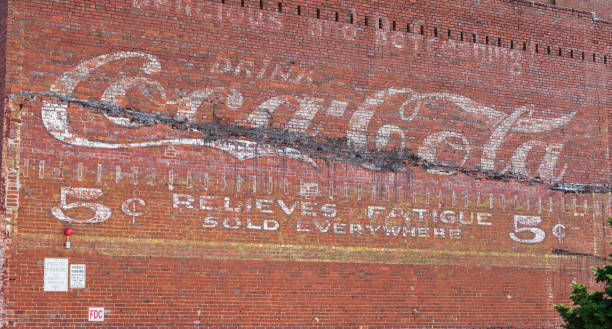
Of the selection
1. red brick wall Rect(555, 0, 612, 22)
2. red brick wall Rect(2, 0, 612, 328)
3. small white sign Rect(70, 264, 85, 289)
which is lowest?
small white sign Rect(70, 264, 85, 289)

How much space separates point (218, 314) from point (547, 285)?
7891 mm

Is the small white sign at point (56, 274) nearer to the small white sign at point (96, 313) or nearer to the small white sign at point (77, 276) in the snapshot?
the small white sign at point (77, 276)

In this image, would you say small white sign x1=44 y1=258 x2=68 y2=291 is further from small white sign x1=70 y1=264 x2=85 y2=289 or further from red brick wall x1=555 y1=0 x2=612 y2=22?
red brick wall x1=555 y1=0 x2=612 y2=22

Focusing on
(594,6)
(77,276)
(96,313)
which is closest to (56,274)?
(77,276)

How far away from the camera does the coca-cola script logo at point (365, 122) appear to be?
13813 mm

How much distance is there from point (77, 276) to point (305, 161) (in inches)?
192

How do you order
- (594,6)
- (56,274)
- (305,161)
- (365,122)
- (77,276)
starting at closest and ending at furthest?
(56,274) → (77,276) → (305,161) → (365,122) → (594,6)

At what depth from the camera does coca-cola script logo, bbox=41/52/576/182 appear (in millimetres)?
13813

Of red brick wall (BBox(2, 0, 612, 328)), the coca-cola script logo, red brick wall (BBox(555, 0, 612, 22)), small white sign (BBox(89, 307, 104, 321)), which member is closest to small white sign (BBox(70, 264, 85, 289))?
red brick wall (BBox(2, 0, 612, 328))

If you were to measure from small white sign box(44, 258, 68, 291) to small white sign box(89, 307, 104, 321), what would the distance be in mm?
563

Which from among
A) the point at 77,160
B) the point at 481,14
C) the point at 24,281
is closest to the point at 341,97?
the point at 481,14

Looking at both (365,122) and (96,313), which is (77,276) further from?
(365,122)

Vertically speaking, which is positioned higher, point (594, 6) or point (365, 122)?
point (594, 6)

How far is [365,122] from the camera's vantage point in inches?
648
